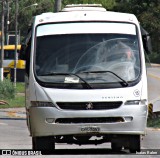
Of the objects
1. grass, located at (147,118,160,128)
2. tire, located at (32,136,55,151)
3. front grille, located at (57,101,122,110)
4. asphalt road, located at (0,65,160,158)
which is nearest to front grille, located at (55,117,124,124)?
front grille, located at (57,101,122,110)

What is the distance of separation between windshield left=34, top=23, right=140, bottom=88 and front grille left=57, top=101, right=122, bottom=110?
1.14ft

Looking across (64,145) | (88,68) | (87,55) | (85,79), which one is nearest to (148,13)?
(64,145)

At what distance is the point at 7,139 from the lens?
25.7m

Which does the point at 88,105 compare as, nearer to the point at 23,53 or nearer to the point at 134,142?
the point at 134,142

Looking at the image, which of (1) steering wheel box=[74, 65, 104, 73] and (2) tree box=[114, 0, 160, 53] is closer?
(1) steering wheel box=[74, 65, 104, 73]

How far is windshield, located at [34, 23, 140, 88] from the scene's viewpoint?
1692 cm

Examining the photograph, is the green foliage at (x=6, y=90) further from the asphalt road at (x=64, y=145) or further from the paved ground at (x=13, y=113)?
the asphalt road at (x=64, y=145)

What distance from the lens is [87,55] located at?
1723cm

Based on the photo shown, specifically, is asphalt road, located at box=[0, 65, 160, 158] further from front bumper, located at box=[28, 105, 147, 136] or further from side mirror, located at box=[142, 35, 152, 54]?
side mirror, located at box=[142, 35, 152, 54]

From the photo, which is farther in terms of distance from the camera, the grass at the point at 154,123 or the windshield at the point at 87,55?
the grass at the point at 154,123

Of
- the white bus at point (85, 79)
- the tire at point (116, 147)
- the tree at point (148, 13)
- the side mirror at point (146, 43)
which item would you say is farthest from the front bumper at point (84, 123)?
the tree at point (148, 13)

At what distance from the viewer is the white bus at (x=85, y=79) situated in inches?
656

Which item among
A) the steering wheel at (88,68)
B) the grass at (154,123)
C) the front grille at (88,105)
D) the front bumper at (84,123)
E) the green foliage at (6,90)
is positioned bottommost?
the green foliage at (6,90)

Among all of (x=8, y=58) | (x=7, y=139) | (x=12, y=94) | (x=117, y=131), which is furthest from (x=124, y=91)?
(x=8, y=58)
